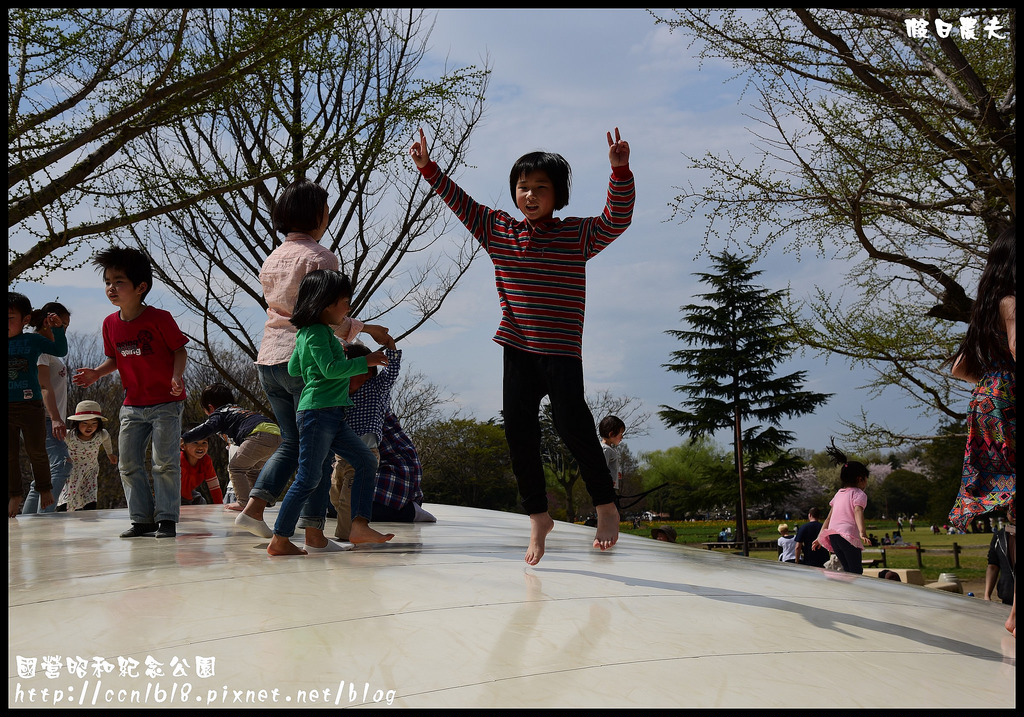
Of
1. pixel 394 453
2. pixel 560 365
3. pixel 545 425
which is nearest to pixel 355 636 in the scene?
pixel 560 365

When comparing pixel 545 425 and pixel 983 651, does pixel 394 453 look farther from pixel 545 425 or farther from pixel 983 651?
pixel 545 425

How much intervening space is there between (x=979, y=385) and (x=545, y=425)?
28857 millimetres

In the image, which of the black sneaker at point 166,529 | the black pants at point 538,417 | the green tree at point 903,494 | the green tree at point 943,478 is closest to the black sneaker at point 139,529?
the black sneaker at point 166,529

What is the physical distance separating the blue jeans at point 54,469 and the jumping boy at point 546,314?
5670mm

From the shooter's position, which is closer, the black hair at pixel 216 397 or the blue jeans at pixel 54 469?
the blue jeans at pixel 54 469

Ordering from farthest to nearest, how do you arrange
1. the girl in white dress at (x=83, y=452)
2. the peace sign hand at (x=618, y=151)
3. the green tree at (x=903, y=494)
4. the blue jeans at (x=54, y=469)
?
the green tree at (x=903, y=494), the girl in white dress at (x=83, y=452), the blue jeans at (x=54, y=469), the peace sign hand at (x=618, y=151)

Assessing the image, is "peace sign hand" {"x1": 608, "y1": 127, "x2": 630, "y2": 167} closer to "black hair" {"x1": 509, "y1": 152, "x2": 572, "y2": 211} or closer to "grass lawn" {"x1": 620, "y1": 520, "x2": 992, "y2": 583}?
"black hair" {"x1": 509, "y1": 152, "x2": 572, "y2": 211}

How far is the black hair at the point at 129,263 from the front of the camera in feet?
15.4

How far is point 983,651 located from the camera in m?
2.67

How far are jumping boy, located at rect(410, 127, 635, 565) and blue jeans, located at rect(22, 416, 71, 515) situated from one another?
223 inches

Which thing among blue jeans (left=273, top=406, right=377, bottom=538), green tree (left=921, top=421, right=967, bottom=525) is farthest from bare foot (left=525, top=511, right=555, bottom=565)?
green tree (left=921, top=421, right=967, bottom=525)

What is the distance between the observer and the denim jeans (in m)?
4.14

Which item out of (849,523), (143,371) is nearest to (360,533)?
(143,371)

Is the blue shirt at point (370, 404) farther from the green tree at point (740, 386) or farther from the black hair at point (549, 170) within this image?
the green tree at point (740, 386)
